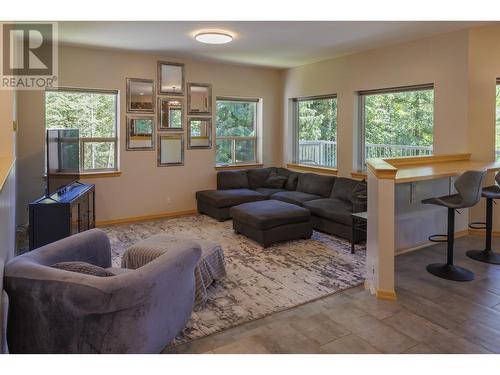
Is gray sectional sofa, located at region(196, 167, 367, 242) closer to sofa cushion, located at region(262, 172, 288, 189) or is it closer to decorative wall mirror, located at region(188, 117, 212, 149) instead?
sofa cushion, located at region(262, 172, 288, 189)

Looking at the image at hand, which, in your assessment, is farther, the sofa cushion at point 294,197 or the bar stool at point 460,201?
the sofa cushion at point 294,197

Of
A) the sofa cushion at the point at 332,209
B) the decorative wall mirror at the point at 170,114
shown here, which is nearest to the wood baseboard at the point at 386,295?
the sofa cushion at the point at 332,209

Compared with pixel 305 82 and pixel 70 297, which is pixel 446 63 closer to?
pixel 305 82

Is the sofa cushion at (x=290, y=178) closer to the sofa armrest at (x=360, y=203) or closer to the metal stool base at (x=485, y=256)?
the sofa armrest at (x=360, y=203)

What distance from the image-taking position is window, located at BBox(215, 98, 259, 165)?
21.7 ft

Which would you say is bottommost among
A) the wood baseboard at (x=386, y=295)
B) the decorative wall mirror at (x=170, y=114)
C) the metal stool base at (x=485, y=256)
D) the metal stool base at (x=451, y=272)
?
the wood baseboard at (x=386, y=295)

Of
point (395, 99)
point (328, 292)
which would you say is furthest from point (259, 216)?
point (395, 99)

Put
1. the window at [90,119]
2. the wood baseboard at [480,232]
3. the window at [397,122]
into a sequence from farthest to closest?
the window at [90,119]
the window at [397,122]
the wood baseboard at [480,232]

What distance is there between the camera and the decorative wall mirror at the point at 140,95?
18.3 ft

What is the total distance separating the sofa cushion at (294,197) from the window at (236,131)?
1.33 meters

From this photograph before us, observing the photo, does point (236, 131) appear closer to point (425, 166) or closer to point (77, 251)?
point (425, 166)

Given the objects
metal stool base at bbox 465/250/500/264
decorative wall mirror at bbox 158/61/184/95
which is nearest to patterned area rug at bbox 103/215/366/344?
metal stool base at bbox 465/250/500/264
